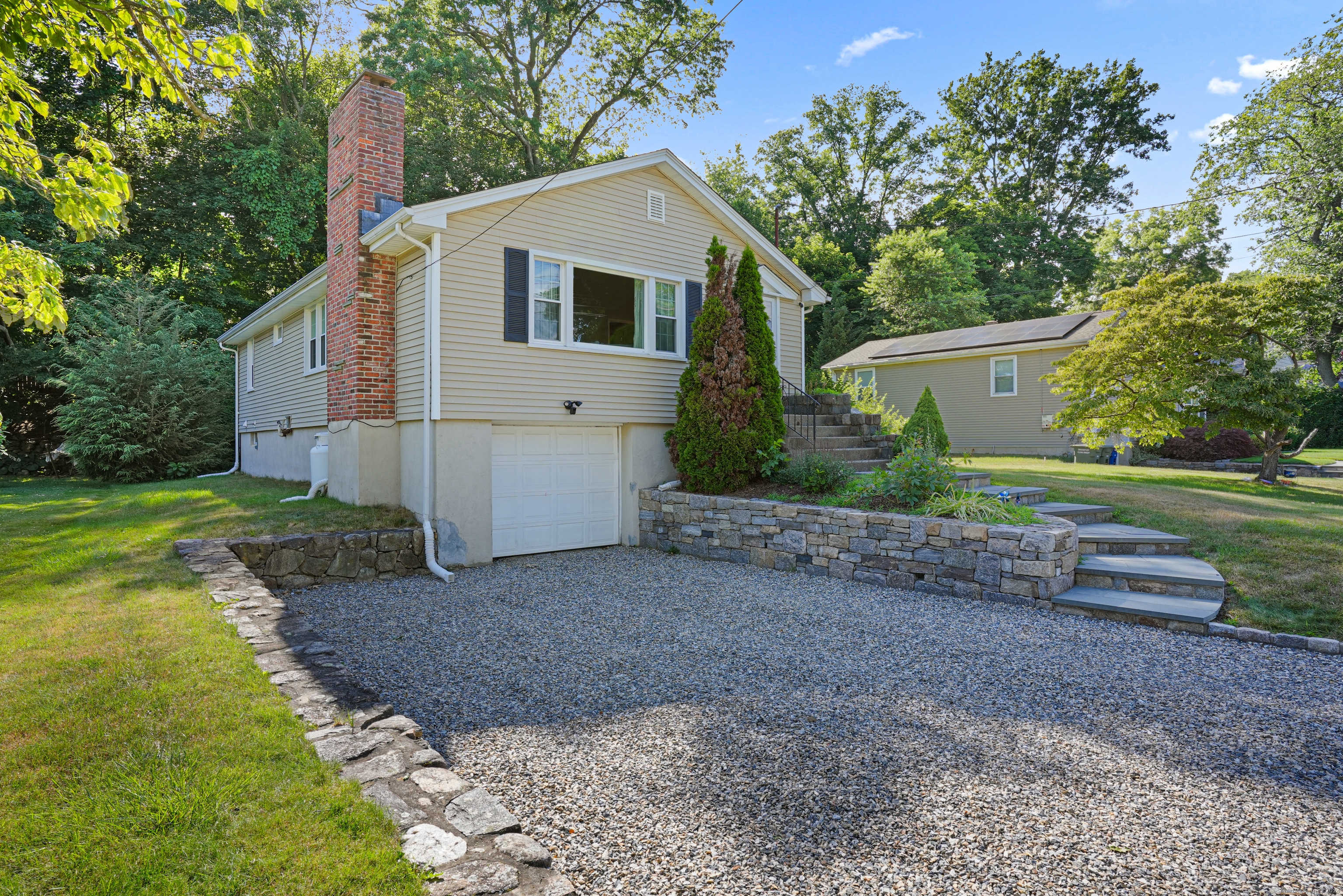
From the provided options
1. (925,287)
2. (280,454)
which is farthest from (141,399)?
(925,287)

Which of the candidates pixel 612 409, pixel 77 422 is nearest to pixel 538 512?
pixel 612 409

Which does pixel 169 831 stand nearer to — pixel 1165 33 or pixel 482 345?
pixel 482 345

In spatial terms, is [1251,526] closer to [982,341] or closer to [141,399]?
[982,341]

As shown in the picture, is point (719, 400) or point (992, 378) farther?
point (992, 378)

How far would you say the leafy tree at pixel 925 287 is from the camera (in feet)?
84.3

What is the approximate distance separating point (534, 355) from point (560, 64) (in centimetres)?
1631

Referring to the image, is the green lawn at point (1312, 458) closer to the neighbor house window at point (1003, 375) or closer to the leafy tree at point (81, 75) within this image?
the neighbor house window at point (1003, 375)

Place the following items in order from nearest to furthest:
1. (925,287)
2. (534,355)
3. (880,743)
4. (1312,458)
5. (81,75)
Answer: (880,743) < (81,75) < (534,355) < (1312,458) < (925,287)

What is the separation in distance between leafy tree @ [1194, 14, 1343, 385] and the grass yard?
60.8ft

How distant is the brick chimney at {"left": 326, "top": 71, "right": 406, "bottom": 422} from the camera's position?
24.8 ft

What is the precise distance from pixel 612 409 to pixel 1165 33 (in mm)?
12734

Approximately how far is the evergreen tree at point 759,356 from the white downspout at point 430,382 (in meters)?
3.61

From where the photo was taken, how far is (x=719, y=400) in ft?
26.2

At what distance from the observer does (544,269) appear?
7.99m
